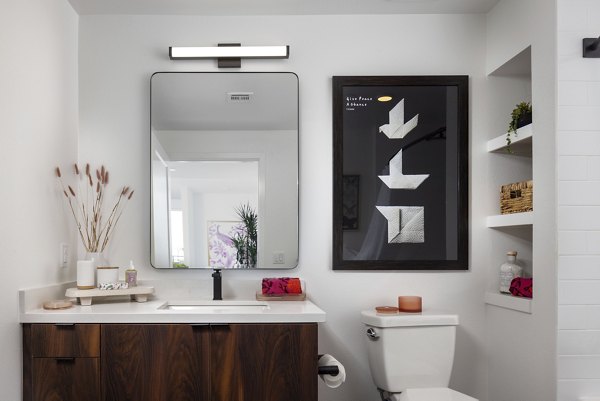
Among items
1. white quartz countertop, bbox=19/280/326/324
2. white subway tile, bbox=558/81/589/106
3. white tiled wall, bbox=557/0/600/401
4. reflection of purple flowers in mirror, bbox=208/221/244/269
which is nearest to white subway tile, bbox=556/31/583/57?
white tiled wall, bbox=557/0/600/401

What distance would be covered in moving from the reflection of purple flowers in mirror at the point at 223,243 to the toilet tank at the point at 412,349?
791 mm

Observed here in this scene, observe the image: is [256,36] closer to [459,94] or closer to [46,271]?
[459,94]

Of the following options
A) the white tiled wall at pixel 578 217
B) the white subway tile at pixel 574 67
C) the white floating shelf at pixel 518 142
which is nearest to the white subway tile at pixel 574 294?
the white tiled wall at pixel 578 217

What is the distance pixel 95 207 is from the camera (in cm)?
309

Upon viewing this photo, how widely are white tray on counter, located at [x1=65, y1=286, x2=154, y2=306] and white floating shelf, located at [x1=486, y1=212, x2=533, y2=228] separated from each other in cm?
176

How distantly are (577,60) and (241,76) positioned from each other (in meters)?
1.61

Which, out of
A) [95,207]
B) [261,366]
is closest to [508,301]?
[261,366]

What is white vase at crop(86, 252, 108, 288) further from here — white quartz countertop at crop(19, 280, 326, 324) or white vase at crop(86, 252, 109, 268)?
white quartz countertop at crop(19, 280, 326, 324)

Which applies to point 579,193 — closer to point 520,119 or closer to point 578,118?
point 578,118

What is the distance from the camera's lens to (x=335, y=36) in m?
3.18

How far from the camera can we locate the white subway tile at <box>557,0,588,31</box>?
2428mm

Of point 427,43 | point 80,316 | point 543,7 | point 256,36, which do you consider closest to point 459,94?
point 427,43

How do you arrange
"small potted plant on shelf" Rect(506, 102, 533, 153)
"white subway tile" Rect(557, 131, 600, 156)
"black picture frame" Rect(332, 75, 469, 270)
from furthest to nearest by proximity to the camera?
1. "black picture frame" Rect(332, 75, 469, 270)
2. "small potted plant on shelf" Rect(506, 102, 533, 153)
3. "white subway tile" Rect(557, 131, 600, 156)

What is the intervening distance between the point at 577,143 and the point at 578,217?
30 centimetres
